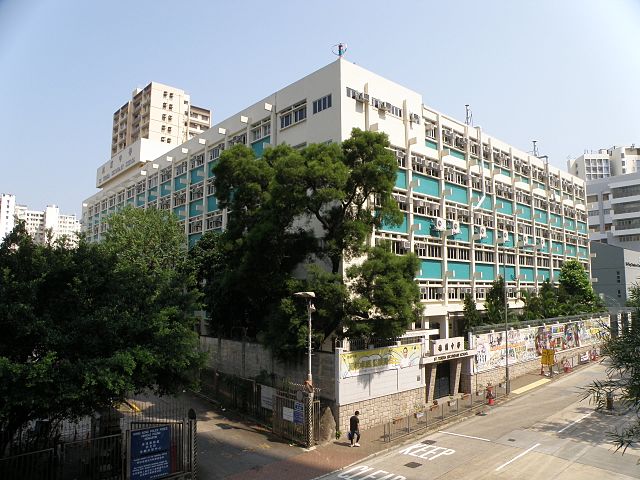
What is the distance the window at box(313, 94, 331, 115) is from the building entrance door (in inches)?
674

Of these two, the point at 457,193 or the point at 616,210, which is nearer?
the point at 457,193

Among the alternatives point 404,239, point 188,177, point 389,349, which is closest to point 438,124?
point 404,239

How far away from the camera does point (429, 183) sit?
3394cm

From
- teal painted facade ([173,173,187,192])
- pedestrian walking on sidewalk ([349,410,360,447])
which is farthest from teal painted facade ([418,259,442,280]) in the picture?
teal painted facade ([173,173,187,192])

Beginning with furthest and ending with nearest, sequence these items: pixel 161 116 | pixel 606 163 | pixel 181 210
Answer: pixel 606 163
pixel 161 116
pixel 181 210

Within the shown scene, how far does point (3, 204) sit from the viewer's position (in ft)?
415

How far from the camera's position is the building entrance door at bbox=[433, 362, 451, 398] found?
1053 inches

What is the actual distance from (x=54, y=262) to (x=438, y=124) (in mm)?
29375

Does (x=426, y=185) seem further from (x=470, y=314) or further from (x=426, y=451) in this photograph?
(x=426, y=451)

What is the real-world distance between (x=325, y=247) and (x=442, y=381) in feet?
38.8

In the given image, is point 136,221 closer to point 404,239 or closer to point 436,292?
point 404,239

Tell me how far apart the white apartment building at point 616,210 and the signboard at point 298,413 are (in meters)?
68.5

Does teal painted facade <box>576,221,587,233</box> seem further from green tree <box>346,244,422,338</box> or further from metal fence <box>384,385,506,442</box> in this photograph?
green tree <box>346,244,422,338</box>

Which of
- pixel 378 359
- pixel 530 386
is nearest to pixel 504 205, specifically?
pixel 530 386
